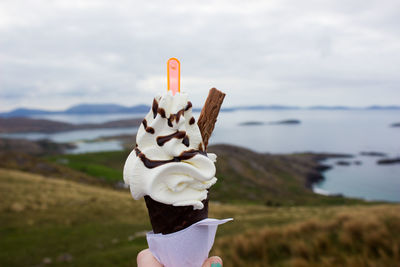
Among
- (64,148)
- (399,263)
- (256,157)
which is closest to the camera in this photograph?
(399,263)

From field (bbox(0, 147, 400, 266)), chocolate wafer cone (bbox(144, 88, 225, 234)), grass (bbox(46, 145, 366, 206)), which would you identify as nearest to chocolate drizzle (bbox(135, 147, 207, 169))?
chocolate wafer cone (bbox(144, 88, 225, 234))

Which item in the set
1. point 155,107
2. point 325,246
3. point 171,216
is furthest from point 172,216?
point 325,246

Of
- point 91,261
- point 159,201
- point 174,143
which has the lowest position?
point 91,261

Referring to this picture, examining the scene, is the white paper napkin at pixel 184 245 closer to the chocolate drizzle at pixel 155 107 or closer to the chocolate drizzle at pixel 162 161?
the chocolate drizzle at pixel 162 161

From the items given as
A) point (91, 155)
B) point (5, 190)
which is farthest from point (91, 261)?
point (91, 155)

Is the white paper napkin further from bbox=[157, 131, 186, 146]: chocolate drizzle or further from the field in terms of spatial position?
the field

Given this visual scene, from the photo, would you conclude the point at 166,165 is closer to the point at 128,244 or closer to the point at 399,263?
the point at 399,263

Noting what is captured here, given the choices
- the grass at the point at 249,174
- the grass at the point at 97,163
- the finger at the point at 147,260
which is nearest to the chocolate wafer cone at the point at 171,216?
the finger at the point at 147,260

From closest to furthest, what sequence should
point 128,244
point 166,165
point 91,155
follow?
point 166,165, point 128,244, point 91,155
